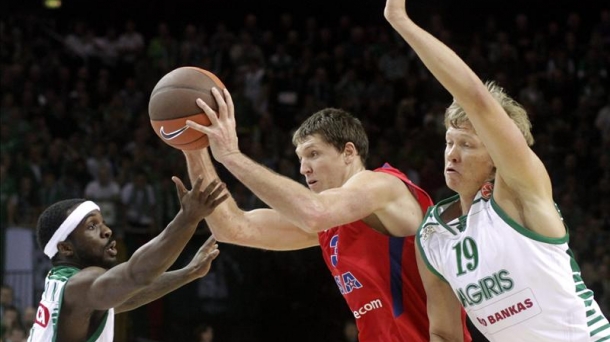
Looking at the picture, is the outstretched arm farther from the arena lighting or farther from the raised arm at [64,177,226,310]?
the arena lighting

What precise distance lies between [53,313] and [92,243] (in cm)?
41

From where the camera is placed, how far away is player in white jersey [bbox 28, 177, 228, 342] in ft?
14.9

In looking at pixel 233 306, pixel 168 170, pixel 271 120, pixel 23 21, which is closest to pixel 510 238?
pixel 233 306

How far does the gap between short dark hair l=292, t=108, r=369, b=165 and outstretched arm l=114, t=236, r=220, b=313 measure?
30.6 inches

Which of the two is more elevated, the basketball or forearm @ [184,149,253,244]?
the basketball

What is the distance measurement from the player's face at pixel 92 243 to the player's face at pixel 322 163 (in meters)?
1.11

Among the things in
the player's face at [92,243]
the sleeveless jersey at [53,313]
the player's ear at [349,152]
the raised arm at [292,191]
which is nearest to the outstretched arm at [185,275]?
the player's face at [92,243]

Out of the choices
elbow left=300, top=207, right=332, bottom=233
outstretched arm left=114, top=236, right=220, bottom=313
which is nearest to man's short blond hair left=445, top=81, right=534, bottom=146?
elbow left=300, top=207, right=332, bottom=233

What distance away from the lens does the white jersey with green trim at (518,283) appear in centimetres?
398

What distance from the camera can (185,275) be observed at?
17.9ft

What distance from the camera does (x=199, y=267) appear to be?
544 centimetres

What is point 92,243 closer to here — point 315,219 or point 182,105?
point 182,105

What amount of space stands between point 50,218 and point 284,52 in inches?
446

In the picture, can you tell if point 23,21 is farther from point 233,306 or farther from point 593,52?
point 593,52
